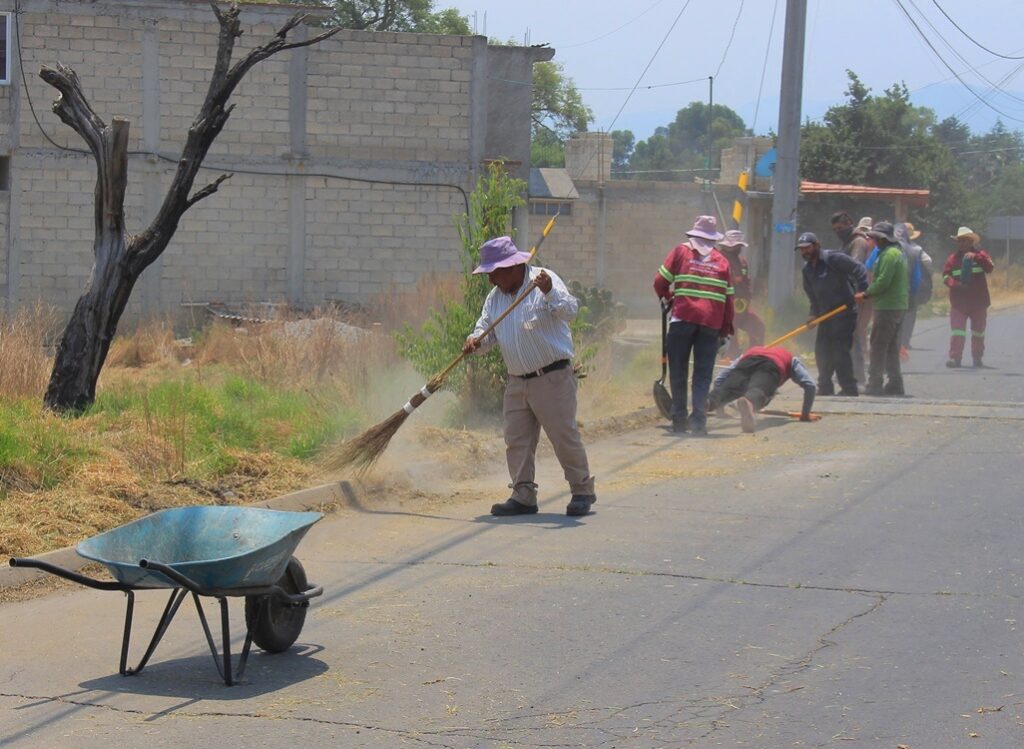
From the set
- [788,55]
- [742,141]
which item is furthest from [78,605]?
[742,141]

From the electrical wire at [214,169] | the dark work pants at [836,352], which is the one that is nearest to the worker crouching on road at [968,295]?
the dark work pants at [836,352]

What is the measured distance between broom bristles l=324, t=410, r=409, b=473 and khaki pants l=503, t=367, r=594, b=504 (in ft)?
2.41

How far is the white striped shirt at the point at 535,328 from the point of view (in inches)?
326

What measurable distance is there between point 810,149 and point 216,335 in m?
30.2

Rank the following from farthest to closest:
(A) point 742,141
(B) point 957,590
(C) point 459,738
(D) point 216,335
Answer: (A) point 742,141 → (D) point 216,335 → (B) point 957,590 → (C) point 459,738

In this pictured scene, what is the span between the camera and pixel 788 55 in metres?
18.9

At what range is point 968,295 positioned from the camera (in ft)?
57.8

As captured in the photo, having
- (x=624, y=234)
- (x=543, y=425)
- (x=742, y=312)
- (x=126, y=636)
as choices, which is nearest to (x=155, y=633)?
(x=126, y=636)

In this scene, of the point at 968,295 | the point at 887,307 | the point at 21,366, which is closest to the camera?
the point at 21,366

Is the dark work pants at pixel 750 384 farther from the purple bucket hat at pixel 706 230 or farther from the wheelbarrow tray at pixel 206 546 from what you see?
the wheelbarrow tray at pixel 206 546

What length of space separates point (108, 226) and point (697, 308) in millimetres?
4919

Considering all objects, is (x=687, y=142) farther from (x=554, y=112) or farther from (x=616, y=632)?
(x=616, y=632)

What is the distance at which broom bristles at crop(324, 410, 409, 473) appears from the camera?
890cm

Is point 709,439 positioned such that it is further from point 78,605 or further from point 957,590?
point 78,605
